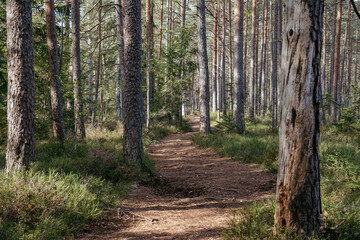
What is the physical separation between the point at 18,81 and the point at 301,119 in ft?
17.7

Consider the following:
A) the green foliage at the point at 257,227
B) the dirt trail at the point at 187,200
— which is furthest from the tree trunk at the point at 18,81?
the green foliage at the point at 257,227

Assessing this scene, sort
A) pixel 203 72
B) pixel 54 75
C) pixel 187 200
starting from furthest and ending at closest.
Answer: pixel 203 72 < pixel 54 75 < pixel 187 200

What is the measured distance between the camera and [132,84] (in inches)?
269

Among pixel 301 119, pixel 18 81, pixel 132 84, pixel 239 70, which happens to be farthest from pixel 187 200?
pixel 239 70

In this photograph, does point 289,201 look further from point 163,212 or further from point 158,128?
point 158,128

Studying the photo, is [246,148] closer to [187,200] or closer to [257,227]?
[187,200]

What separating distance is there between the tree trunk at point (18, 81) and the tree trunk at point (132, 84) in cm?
238

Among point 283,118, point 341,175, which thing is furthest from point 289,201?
point 341,175

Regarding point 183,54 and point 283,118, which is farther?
point 183,54

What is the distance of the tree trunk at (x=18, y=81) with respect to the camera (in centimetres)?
507

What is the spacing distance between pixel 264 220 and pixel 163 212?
1.98m

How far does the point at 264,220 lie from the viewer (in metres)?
3.35

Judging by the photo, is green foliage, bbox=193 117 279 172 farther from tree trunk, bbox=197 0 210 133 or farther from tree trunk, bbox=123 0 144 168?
tree trunk, bbox=123 0 144 168

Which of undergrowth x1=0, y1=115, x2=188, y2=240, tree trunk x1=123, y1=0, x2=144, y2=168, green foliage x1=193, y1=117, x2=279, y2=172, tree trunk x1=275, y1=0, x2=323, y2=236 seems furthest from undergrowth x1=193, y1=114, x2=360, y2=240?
tree trunk x1=123, y1=0, x2=144, y2=168
